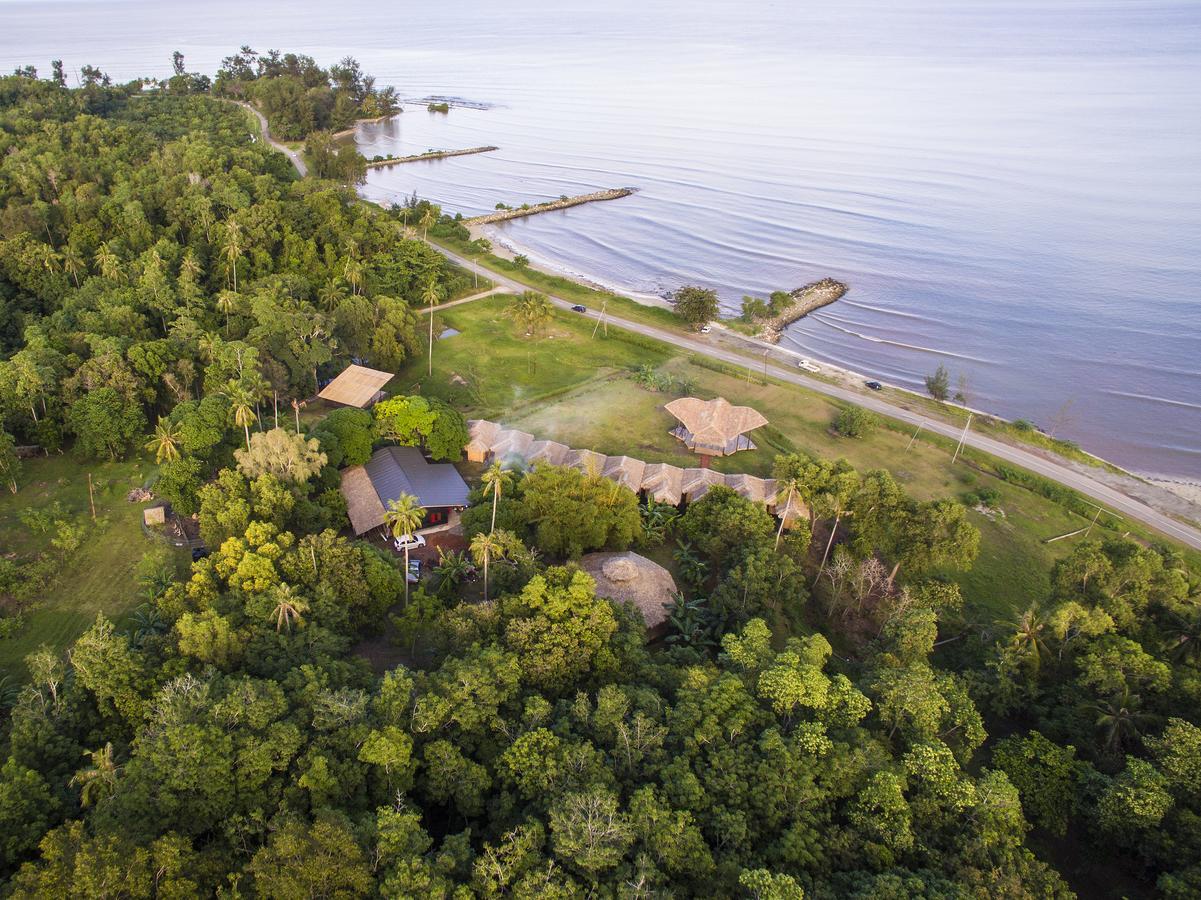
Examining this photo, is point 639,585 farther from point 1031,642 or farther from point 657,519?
point 1031,642

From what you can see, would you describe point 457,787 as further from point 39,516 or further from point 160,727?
point 39,516

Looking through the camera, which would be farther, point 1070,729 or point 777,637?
point 777,637

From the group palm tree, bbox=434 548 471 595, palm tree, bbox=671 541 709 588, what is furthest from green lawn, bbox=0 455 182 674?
palm tree, bbox=671 541 709 588

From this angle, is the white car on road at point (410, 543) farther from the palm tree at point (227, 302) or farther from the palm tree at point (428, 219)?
the palm tree at point (428, 219)

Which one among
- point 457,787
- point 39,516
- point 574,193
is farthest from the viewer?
point 574,193

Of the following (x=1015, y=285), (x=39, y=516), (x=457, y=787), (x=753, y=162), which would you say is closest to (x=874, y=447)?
(x=457, y=787)

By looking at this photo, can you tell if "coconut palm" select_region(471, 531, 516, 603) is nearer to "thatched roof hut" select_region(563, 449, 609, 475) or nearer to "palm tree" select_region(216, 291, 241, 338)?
"thatched roof hut" select_region(563, 449, 609, 475)

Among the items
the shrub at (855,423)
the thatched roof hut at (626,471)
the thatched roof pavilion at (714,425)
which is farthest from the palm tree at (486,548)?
the shrub at (855,423)
